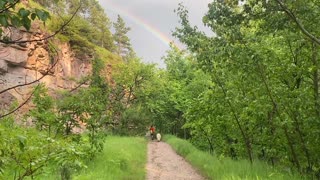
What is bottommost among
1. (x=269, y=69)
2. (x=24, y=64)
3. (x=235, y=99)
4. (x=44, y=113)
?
(x=44, y=113)

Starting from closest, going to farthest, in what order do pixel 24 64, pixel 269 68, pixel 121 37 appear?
pixel 269 68 < pixel 24 64 < pixel 121 37

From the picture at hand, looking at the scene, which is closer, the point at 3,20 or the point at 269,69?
the point at 3,20

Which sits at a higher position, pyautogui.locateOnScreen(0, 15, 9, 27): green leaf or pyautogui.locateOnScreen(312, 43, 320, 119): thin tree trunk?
pyautogui.locateOnScreen(312, 43, 320, 119): thin tree trunk

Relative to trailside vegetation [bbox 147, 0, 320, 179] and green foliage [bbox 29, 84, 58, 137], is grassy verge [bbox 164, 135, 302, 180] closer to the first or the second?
trailside vegetation [bbox 147, 0, 320, 179]

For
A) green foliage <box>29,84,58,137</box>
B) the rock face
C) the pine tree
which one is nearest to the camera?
green foliage <box>29,84,58,137</box>

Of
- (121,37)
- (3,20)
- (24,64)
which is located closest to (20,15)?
(3,20)

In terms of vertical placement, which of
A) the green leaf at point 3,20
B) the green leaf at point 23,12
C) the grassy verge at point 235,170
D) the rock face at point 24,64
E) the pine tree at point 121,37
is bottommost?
the grassy verge at point 235,170

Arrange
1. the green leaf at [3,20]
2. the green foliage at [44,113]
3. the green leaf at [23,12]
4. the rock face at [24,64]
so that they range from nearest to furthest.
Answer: the green leaf at [3,20] < the green leaf at [23,12] < the green foliage at [44,113] < the rock face at [24,64]

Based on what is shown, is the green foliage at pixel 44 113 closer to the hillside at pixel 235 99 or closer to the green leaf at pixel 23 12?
the hillside at pixel 235 99

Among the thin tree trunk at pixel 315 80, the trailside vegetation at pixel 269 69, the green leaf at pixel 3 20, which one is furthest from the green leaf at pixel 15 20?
the thin tree trunk at pixel 315 80

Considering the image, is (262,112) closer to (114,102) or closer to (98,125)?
(98,125)

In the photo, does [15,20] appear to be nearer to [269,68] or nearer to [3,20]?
[3,20]

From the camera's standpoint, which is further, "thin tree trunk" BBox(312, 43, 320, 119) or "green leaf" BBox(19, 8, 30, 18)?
"thin tree trunk" BBox(312, 43, 320, 119)

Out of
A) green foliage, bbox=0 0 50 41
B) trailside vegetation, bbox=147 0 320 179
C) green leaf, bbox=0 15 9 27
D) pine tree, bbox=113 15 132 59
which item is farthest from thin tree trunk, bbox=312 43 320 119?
pine tree, bbox=113 15 132 59
